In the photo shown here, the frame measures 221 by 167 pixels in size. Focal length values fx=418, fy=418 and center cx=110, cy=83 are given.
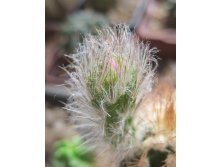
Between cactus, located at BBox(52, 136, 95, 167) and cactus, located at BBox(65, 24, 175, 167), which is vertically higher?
cactus, located at BBox(65, 24, 175, 167)

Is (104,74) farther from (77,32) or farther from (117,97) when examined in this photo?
(77,32)

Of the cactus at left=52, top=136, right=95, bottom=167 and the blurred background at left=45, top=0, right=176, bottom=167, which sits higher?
the blurred background at left=45, top=0, right=176, bottom=167

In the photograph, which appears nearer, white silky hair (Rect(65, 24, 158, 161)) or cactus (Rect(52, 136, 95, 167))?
white silky hair (Rect(65, 24, 158, 161))

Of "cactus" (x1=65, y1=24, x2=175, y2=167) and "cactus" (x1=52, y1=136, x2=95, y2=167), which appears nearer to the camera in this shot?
"cactus" (x1=65, y1=24, x2=175, y2=167)
